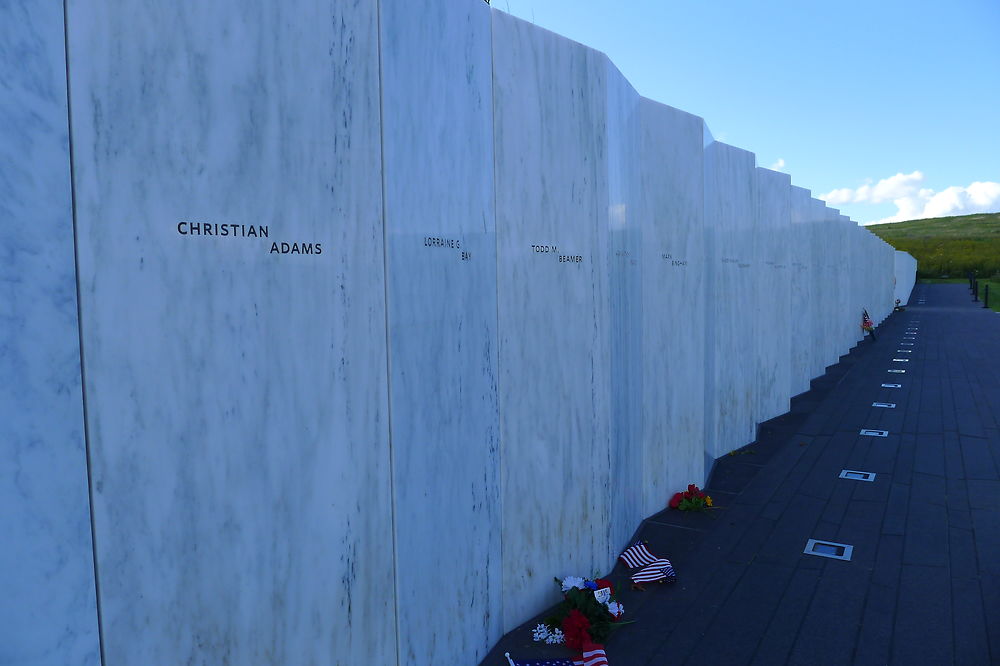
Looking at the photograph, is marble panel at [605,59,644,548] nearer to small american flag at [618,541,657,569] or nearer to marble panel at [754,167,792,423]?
small american flag at [618,541,657,569]

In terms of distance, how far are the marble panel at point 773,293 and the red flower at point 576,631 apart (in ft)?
28.6

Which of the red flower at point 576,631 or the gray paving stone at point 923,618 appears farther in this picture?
the red flower at point 576,631

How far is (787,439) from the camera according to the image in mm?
11930

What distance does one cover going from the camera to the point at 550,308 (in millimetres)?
5883

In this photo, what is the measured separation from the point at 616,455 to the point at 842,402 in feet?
33.7

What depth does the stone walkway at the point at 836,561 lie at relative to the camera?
17.2 feet

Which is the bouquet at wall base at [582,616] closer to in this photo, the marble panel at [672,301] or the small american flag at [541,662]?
the small american flag at [541,662]

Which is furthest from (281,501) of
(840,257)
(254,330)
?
(840,257)

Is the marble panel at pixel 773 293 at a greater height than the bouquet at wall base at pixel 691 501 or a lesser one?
greater

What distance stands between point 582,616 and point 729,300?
7.15 meters

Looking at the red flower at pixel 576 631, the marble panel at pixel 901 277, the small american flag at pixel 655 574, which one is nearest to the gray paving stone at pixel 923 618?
the small american flag at pixel 655 574

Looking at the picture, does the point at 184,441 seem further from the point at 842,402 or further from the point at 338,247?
the point at 842,402

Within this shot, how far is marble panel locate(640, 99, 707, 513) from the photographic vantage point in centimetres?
808

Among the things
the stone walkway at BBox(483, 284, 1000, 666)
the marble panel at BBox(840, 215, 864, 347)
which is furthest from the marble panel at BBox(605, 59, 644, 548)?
the marble panel at BBox(840, 215, 864, 347)
